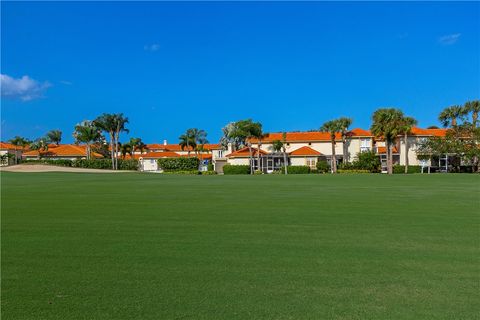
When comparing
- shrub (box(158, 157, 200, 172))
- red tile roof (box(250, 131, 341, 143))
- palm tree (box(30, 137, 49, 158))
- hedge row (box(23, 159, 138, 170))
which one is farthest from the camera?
palm tree (box(30, 137, 49, 158))

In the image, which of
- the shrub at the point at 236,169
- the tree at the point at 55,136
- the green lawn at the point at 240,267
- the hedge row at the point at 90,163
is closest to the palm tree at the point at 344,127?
the shrub at the point at 236,169

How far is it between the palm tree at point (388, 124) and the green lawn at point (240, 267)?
5276 cm

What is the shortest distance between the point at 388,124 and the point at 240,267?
59.5 metres

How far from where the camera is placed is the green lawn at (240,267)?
4.75m

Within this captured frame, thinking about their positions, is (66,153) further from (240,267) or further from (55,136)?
(240,267)

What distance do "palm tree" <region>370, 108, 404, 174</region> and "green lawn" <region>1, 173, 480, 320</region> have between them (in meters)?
52.8

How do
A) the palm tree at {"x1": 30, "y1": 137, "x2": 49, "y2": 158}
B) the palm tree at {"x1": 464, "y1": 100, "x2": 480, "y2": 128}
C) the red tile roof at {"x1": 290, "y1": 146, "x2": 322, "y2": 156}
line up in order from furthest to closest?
1. the palm tree at {"x1": 30, "y1": 137, "x2": 49, "y2": 158}
2. the red tile roof at {"x1": 290, "y1": 146, "x2": 322, "y2": 156}
3. the palm tree at {"x1": 464, "y1": 100, "x2": 480, "y2": 128}

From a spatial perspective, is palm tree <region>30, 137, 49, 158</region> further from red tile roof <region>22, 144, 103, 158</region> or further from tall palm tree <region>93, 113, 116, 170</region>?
tall palm tree <region>93, 113, 116, 170</region>

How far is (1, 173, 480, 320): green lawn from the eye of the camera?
4.75m

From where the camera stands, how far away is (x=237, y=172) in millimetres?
67750

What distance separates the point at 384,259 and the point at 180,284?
3279 millimetres

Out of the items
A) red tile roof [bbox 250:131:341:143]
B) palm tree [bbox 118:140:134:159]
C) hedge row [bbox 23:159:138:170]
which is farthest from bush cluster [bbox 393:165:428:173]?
palm tree [bbox 118:140:134:159]

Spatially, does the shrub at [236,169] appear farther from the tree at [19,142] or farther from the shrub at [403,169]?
the tree at [19,142]

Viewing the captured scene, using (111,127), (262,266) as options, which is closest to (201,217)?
(262,266)
